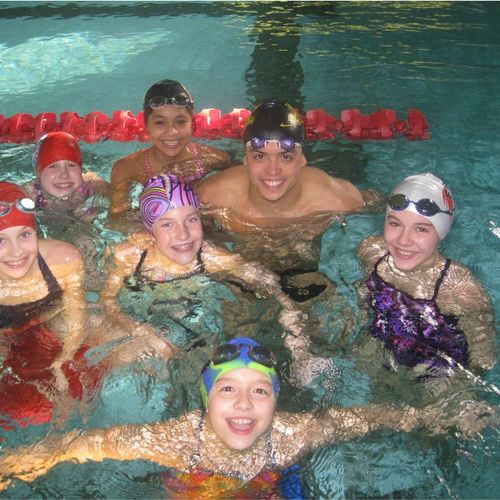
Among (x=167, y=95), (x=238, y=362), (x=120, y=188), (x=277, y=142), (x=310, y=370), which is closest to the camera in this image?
(x=238, y=362)

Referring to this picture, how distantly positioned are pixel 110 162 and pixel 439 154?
358 centimetres

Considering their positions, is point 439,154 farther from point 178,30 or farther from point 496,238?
point 178,30

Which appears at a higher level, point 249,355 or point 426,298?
point 249,355

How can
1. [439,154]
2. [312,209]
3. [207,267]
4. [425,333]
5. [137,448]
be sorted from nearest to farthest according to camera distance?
[137,448], [425,333], [207,267], [312,209], [439,154]

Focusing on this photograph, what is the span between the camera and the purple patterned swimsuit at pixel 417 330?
12.0 feet

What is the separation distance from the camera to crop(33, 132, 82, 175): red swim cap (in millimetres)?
5305

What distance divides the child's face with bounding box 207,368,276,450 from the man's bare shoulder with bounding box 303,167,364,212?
218cm

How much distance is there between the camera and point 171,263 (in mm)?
4395

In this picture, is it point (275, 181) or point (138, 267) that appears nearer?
point (138, 267)

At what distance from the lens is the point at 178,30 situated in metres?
11.3

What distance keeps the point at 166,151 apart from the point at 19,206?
6.07 feet

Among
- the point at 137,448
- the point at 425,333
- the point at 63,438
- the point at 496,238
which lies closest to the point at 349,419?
the point at 425,333

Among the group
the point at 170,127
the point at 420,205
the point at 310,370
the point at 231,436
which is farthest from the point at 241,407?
the point at 170,127

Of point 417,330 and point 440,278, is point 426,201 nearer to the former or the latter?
point 440,278
